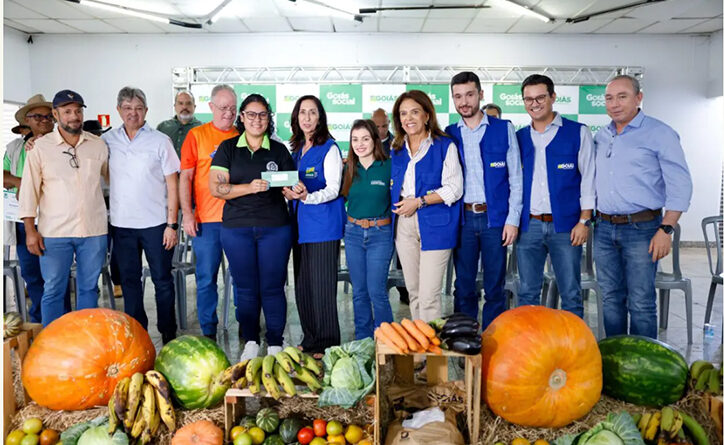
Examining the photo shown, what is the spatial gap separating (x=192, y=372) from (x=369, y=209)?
143 cm

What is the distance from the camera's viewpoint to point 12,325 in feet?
8.57

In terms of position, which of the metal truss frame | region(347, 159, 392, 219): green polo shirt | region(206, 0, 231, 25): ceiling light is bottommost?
region(347, 159, 392, 219): green polo shirt

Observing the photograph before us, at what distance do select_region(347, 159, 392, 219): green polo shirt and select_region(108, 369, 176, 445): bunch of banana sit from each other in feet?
4.98

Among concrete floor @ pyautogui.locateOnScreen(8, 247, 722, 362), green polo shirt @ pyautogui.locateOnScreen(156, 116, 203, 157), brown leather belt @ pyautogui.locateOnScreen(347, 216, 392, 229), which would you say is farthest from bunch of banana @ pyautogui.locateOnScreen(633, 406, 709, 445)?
green polo shirt @ pyautogui.locateOnScreen(156, 116, 203, 157)

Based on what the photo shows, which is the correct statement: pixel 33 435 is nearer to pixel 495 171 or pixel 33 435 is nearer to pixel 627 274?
pixel 495 171

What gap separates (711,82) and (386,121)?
21.9 ft

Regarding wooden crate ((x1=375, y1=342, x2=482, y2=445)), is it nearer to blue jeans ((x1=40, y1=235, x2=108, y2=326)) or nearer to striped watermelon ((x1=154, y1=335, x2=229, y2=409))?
striped watermelon ((x1=154, y1=335, x2=229, y2=409))

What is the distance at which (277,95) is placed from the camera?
900 cm

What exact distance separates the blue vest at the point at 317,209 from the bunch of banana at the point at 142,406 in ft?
4.19

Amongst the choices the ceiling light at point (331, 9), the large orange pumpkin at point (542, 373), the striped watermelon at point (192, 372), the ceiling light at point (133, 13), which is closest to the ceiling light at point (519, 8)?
the ceiling light at point (331, 9)

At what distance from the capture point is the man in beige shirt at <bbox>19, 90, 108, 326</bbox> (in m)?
3.40

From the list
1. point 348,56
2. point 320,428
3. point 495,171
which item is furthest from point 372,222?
point 348,56

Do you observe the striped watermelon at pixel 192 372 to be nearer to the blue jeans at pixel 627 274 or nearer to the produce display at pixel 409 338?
the produce display at pixel 409 338

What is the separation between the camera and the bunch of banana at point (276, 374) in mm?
2352
